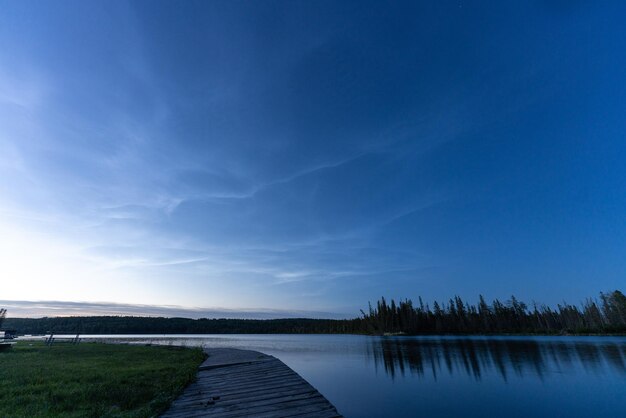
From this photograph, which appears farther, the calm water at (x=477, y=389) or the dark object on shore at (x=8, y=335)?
the dark object on shore at (x=8, y=335)

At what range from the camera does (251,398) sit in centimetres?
1459

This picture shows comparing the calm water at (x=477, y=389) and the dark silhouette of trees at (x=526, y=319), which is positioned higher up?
the dark silhouette of trees at (x=526, y=319)

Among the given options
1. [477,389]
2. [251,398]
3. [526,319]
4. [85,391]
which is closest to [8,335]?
[85,391]

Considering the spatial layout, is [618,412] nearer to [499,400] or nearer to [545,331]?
[499,400]

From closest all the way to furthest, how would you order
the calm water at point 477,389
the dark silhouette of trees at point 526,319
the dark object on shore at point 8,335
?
the calm water at point 477,389, the dark object on shore at point 8,335, the dark silhouette of trees at point 526,319

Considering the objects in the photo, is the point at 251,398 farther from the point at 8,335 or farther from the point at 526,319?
the point at 526,319

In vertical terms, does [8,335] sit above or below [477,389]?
above

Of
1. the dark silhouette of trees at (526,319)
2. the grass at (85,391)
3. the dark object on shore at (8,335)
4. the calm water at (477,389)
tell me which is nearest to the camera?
the grass at (85,391)

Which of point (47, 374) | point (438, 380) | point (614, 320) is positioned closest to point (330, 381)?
point (438, 380)

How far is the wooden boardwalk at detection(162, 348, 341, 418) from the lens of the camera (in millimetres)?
12141

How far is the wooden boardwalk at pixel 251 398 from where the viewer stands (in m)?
12.1

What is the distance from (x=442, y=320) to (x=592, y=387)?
620ft

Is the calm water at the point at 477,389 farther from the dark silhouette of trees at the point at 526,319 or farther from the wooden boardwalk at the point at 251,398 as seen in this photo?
the dark silhouette of trees at the point at 526,319

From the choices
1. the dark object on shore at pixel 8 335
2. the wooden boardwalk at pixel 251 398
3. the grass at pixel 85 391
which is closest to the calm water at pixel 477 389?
the wooden boardwalk at pixel 251 398
